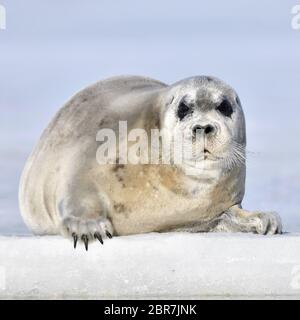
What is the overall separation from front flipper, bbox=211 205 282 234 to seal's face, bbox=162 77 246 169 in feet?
1.18

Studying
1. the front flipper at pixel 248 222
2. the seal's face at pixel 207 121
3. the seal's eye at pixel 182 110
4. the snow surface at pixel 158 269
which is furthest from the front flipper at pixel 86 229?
the front flipper at pixel 248 222

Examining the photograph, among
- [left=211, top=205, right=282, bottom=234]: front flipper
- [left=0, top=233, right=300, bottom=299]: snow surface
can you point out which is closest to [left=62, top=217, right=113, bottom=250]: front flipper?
[left=0, top=233, right=300, bottom=299]: snow surface

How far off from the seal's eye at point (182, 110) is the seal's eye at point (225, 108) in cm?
19

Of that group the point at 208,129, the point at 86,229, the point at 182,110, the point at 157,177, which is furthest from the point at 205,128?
the point at 86,229

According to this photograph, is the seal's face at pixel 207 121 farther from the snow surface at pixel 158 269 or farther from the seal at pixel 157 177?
the snow surface at pixel 158 269

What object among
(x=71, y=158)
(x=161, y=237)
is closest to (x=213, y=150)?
(x=161, y=237)

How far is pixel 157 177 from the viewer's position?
7754 mm

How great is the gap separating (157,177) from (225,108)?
0.60 m

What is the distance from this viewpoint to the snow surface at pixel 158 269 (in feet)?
22.4

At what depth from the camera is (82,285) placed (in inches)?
270

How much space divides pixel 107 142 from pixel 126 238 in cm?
97

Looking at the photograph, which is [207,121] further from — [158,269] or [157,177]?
[158,269]

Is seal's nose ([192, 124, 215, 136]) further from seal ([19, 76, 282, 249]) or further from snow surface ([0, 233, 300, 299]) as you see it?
snow surface ([0, 233, 300, 299])
